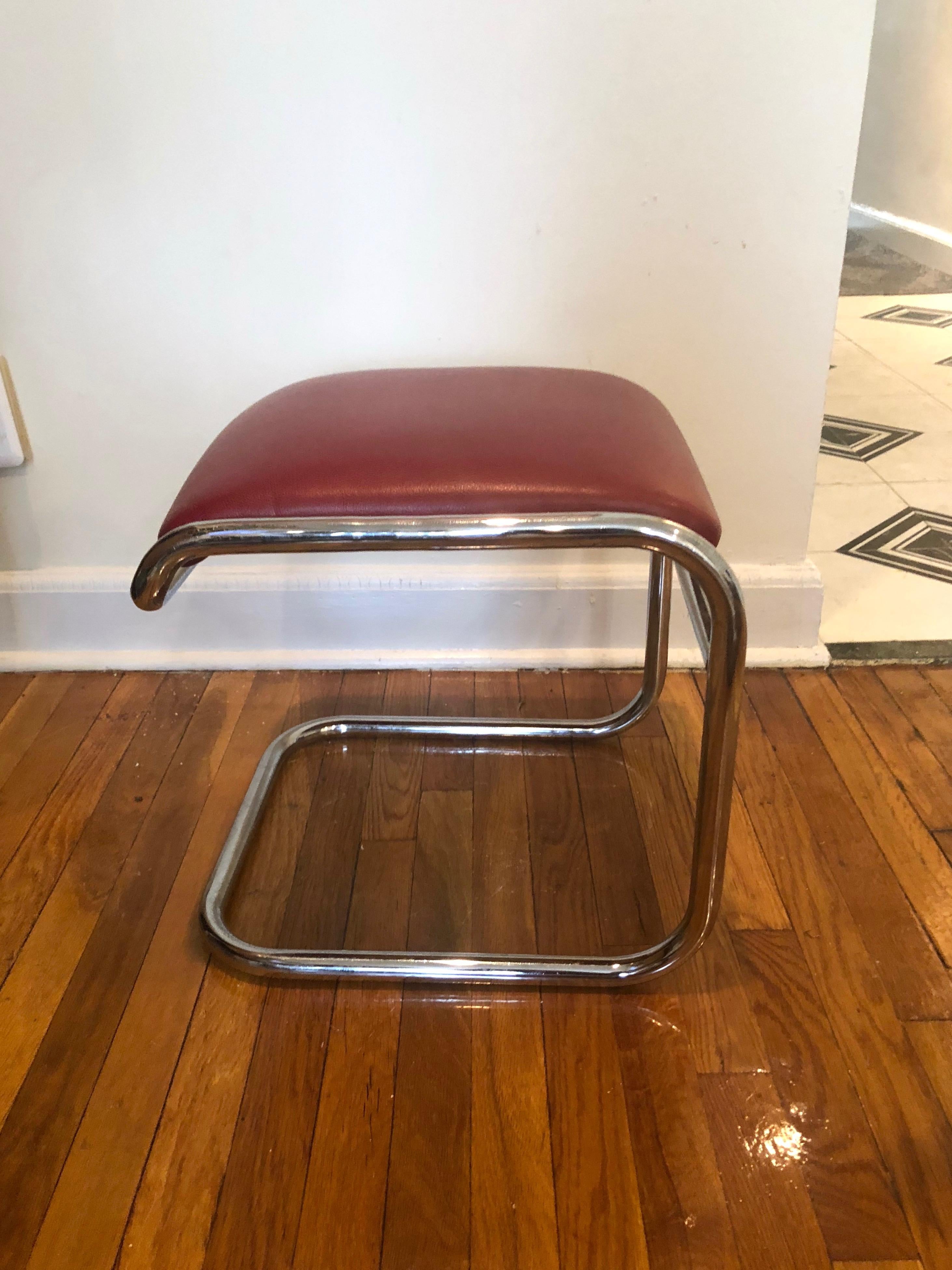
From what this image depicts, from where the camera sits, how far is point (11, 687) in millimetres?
1242

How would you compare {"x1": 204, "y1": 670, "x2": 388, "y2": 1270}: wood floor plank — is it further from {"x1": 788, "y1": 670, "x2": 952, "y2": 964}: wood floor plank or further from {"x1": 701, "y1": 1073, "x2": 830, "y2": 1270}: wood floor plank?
{"x1": 788, "y1": 670, "x2": 952, "y2": 964}: wood floor plank

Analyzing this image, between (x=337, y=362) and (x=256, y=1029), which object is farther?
(x=337, y=362)

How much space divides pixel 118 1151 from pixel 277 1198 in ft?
0.42

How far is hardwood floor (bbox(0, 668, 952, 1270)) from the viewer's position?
65 centimetres

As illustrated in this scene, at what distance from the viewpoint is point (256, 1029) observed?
0.78m

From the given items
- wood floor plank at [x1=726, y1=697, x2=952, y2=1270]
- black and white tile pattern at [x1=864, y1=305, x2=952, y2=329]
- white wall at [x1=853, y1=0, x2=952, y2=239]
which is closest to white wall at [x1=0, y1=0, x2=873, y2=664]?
wood floor plank at [x1=726, y1=697, x2=952, y2=1270]

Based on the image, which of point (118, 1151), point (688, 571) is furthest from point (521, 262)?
point (118, 1151)

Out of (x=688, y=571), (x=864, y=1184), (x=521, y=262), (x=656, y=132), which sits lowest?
(x=864, y=1184)

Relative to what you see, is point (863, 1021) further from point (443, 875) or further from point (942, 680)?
point (942, 680)

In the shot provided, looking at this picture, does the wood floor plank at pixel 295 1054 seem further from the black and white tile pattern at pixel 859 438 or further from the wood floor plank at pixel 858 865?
the black and white tile pattern at pixel 859 438

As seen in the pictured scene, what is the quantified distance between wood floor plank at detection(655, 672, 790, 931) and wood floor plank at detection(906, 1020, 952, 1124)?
14cm

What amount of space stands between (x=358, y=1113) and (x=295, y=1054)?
76 millimetres

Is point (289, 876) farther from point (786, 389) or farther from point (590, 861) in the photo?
point (786, 389)

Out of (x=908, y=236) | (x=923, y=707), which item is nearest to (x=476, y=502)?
(x=923, y=707)
